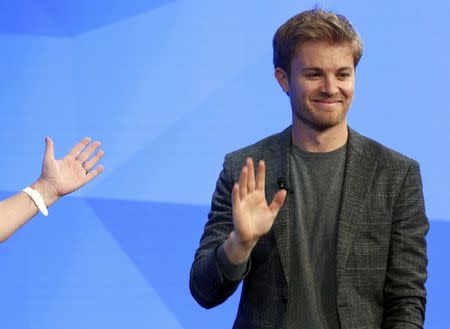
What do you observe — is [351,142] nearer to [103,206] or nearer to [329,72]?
[329,72]

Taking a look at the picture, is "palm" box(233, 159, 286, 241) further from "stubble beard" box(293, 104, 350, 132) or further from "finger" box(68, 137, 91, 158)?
"finger" box(68, 137, 91, 158)

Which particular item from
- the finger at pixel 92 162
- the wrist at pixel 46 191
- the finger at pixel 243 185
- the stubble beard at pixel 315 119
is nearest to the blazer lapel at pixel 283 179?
the stubble beard at pixel 315 119

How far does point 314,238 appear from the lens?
2586 mm

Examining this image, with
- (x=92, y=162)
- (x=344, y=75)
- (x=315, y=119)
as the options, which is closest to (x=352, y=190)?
(x=315, y=119)

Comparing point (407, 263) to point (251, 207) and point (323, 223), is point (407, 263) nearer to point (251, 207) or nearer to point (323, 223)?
point (323, 223)

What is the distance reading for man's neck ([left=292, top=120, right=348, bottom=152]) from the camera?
2664 millimetres

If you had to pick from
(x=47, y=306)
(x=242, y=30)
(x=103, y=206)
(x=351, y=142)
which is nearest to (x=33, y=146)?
(x=103, y=206)

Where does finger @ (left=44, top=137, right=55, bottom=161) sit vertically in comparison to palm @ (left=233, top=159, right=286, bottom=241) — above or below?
above

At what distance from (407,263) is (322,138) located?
1.47 feet

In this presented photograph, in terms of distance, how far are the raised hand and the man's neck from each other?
644 millimetres

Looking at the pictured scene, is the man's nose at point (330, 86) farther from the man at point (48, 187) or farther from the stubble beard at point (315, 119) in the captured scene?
the man at point (48, 187)

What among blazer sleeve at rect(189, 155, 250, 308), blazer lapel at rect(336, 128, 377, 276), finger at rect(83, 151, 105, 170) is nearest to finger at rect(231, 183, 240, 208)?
blazer sleeve at rect(189, 155, 250, 308)

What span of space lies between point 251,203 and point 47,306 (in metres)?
1.78

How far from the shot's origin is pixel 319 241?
2576mm
